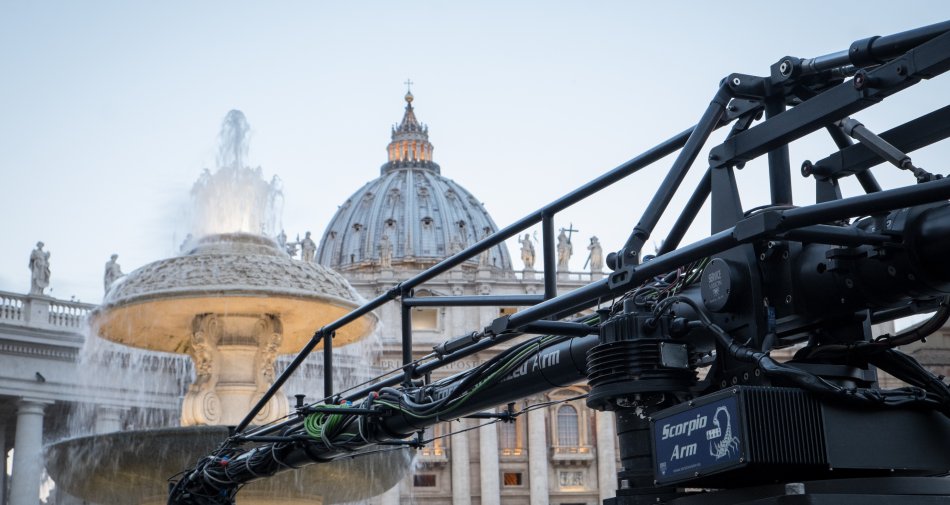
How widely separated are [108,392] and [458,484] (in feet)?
113

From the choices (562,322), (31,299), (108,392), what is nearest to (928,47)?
(562,322)

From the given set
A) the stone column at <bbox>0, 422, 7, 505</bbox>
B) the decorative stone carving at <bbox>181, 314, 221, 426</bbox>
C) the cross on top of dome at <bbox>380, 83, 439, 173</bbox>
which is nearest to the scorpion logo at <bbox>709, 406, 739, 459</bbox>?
the decorative stone carving at <bbox>181, 314, 221, 426</bbox>

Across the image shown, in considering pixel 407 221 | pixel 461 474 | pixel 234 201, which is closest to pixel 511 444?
pixel 461 474

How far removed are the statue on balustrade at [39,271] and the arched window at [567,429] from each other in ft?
103

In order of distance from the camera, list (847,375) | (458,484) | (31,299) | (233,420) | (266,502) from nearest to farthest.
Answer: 1. (847,375)
2. (266,502)
3. (233,420)
4. (31,299)
5. (458,484)

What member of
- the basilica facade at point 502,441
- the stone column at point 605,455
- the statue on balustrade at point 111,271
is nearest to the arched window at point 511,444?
the basilica facade at point 502,441

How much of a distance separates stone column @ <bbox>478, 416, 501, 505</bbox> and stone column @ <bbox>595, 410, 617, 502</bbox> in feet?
17.7

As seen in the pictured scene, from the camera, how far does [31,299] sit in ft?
130

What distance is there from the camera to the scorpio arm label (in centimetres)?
394

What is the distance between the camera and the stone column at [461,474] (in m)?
64.5

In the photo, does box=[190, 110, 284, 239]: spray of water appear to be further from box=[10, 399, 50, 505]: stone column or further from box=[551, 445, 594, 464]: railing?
box=[551, 445, 594, 464]: railing

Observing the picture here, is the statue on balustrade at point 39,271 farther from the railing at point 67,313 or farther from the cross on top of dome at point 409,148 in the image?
the cross on top of dome at point 409,148

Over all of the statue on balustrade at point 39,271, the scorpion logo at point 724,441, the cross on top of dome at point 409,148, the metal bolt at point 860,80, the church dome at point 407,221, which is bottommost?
the scorpion logo at point 724,441

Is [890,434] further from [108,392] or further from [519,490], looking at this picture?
[519,490]
